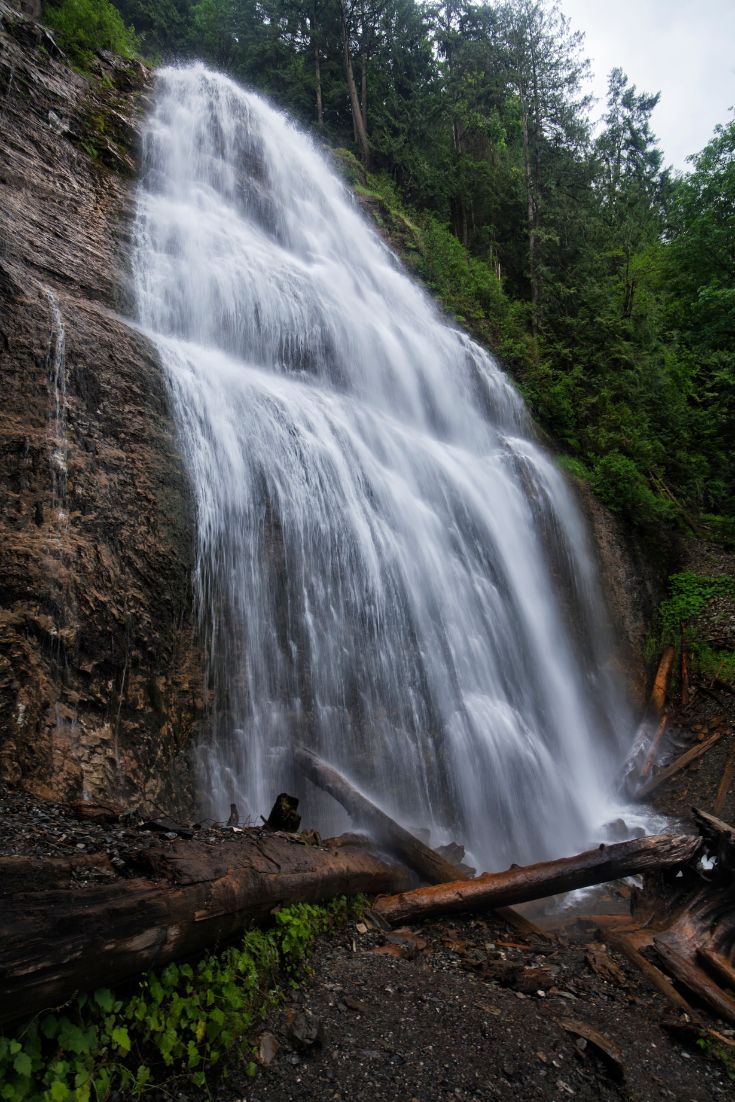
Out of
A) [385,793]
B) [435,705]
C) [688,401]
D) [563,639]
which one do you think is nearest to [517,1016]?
[385,793]

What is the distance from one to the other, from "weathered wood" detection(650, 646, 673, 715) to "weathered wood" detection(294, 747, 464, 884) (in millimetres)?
7543

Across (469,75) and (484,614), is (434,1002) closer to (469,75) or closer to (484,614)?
(484,614)

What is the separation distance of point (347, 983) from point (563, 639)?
324 inches

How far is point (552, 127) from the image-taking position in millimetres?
23016

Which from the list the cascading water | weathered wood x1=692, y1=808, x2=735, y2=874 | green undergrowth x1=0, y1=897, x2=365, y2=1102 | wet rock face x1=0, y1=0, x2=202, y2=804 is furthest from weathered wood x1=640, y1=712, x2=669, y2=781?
green undergrowth x1=0, y1=897, x2=365, y2=1102

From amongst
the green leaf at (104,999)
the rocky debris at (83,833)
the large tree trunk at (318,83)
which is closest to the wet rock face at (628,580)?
the rocky debris at (83,833)

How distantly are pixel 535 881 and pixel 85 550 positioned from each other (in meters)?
4.22

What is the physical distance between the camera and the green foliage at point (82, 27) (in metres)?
12.3

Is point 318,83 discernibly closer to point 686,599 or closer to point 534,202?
point 534,202

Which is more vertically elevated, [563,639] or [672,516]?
[672,516]

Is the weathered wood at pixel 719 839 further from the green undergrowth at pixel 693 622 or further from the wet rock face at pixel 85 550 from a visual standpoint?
the green undergrowth at pixel 693 622

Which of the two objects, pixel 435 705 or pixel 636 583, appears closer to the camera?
pixel 435 705

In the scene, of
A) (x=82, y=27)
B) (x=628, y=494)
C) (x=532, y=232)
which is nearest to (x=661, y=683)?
(x=628, y=494)

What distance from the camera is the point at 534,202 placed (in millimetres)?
21500
